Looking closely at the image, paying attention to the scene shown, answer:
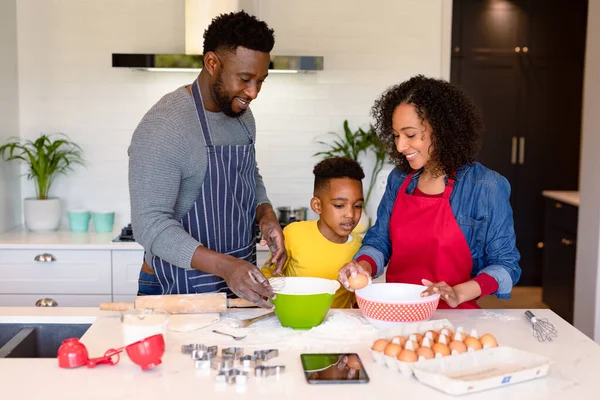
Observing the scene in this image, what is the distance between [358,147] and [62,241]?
5.64ft

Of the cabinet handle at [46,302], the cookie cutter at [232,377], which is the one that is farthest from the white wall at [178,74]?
the cookie cutter at [232,377]

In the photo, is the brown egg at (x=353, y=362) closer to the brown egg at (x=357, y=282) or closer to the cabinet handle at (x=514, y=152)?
the brown egg at (x=357, y=282)

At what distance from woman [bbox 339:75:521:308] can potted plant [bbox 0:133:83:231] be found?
2.38 meters

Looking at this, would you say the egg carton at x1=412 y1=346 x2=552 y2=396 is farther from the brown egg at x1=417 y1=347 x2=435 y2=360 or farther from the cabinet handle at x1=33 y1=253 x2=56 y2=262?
the cabinet handle at x1=33 y1=253 x2=56 y2=262

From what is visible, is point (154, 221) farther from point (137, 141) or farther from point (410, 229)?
point (410, 229)

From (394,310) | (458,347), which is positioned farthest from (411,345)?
(394,310)

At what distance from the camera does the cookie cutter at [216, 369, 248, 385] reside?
5.20ft

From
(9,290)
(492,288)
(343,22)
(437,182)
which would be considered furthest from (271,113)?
(492,288)

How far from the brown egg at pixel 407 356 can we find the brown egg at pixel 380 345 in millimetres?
69

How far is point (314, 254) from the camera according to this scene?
264 centimetres

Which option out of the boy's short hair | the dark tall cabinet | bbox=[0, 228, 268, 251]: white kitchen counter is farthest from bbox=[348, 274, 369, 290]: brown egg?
the dark tall cabinet

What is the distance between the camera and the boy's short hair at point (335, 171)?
265 cm

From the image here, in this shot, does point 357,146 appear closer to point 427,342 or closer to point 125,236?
point 125,236

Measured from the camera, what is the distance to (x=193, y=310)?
2.10 meters
